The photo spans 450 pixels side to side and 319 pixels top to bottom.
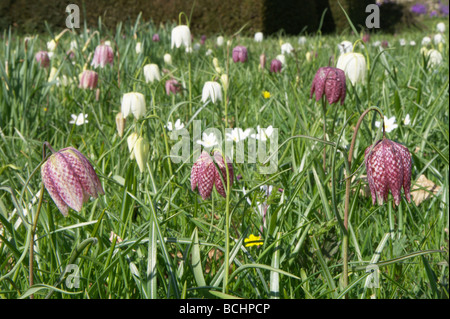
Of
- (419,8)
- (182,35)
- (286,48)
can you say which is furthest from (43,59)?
(419,8)

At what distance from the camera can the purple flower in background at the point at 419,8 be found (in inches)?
351

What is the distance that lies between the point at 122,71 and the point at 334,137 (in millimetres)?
1542

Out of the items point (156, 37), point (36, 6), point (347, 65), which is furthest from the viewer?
point (36, 6)

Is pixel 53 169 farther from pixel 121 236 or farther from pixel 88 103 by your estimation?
pixel 88 103

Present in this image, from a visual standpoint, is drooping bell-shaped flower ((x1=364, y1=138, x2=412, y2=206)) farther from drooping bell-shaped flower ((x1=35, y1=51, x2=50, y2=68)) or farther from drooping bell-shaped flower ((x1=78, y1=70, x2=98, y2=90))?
drooping bell-shaped flower ((x1=35, y1=51, x2=50, y2=68))

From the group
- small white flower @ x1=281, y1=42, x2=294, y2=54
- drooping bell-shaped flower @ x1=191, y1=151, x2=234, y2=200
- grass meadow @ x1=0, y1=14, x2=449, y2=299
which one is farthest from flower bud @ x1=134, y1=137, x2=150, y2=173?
small white flower @ x1=281, y1=42, x2=294, y2=54

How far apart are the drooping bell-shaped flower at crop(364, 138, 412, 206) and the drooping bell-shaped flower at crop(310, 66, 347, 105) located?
0.44 metres

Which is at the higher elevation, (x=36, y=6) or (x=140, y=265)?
(x=36, y=6)

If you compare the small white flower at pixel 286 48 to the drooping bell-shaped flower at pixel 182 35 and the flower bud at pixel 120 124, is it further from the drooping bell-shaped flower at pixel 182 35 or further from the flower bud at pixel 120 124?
the flower bud at pixel 120 124

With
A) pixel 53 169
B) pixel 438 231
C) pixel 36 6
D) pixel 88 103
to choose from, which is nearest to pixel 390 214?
pixel 438 231

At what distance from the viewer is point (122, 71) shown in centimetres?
267

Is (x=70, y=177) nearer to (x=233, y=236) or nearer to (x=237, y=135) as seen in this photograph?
(x=233, y=236)

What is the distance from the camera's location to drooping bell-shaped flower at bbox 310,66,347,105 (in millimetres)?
1190

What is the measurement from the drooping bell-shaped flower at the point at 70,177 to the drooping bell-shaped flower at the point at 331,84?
25.6 inches
